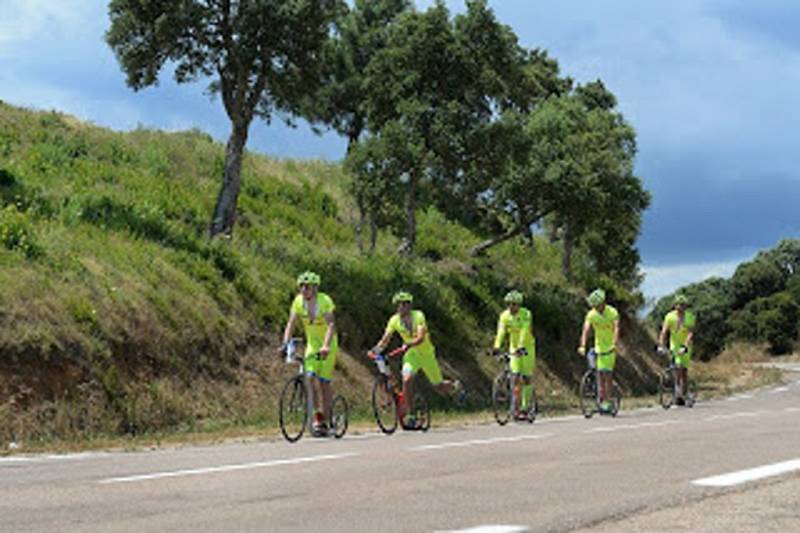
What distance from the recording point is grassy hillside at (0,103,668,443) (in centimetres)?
1834

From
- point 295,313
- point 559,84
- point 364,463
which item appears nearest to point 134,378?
point 295,313

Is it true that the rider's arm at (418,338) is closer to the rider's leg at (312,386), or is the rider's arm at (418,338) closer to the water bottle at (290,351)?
the rider's leg at (312,386)

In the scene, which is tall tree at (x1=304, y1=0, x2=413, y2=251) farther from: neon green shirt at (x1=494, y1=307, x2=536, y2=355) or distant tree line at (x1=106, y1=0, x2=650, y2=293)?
neon green shirt at (x1=494, y1=307, x2=536, y2=355)

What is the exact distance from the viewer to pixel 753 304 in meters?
104

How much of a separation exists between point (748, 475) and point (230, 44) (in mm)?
22105

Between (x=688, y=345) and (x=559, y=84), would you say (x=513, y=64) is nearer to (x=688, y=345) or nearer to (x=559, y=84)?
(x=688, y=345)

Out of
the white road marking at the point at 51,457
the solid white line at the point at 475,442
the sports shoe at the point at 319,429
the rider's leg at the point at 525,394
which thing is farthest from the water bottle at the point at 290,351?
the rider's leg at the point at 525,394

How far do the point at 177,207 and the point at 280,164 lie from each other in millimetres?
16508

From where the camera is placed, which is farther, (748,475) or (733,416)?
(733,416)

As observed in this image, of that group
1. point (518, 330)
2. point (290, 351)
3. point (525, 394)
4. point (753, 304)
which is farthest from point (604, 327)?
point (753, 304)

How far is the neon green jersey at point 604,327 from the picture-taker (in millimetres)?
21438

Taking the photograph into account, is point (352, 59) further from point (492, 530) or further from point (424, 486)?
point (492, 530)

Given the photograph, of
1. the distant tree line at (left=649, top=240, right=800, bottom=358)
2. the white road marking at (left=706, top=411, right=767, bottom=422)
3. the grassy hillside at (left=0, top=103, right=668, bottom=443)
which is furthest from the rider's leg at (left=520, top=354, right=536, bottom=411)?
the distant tree line at (left=649, top=240, right=800, bottom=358)

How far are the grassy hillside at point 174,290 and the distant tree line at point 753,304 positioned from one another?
5754 cm
